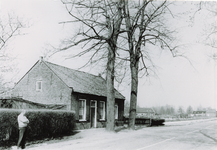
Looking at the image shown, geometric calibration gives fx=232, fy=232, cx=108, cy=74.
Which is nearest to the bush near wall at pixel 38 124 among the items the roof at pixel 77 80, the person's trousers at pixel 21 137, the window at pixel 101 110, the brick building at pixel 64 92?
the person's trousers at pixel 21 137

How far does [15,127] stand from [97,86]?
15.7m

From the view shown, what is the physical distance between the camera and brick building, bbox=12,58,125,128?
2162 cm

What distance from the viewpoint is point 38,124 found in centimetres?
1409

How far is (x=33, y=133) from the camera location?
45.0ft

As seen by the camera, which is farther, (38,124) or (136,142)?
(38,124)

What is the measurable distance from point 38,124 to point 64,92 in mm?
Answer: 7544

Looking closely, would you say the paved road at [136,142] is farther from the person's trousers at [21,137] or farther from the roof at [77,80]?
the roof at [77,80]

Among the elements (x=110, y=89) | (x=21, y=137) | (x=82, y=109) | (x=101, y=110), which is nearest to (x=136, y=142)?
(x=21, y=137)

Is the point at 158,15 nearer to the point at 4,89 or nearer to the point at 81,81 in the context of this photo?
the point at 81,81

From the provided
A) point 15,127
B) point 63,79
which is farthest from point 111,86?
point 15,127

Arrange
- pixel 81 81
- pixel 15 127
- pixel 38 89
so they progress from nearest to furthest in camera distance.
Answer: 1. pixel 15 127
2. pixel 38 89
3. pixel 81 81

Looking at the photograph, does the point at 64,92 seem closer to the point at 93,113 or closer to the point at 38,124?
the point at 93,113

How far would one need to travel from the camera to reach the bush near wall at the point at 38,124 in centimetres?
1175

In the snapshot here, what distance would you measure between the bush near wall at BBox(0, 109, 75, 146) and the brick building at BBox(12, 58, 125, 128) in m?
3.79
